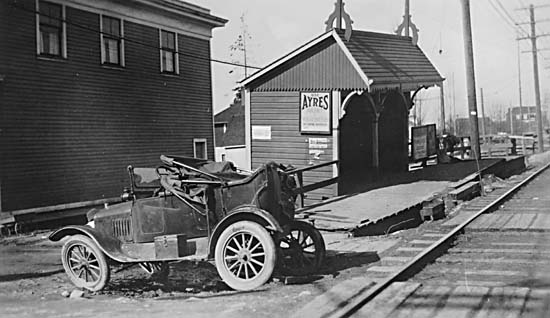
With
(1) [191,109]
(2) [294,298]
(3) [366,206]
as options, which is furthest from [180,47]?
(2) [294,298]

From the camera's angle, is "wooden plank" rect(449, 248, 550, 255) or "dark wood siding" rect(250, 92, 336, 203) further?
"dark wood siding" rect(250, 92, 336, 203)

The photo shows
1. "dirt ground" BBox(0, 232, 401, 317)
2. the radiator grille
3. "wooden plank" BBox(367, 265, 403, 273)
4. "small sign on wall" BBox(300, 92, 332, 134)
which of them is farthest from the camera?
"small sign on wall" BBox(300, 92, 332, 134)

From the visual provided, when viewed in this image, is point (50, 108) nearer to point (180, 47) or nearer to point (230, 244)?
point (180, 47)

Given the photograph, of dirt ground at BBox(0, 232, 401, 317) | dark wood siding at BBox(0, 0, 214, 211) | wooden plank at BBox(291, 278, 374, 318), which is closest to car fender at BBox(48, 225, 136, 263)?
dirt ground at BBox(0, 232, 401, 317)

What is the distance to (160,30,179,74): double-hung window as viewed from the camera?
2239 centimetres

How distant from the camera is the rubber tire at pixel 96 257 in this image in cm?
902

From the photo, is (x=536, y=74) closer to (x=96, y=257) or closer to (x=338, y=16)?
(x=338, y=16)

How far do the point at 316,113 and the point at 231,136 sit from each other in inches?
686

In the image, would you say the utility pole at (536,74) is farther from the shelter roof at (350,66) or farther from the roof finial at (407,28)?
the shelter roof at (350,66)

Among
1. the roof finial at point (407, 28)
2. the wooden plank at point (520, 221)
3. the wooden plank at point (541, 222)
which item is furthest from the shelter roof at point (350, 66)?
the wooden plank at point (541, 222)

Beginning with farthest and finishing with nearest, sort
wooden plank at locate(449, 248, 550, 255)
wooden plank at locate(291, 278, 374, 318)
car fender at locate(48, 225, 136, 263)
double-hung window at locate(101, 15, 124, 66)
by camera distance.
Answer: double-hung window at locate(101, 15, 124, 66) → wooden plank at locate(449, 248, 550, 255) → car fender at locate(48, 225, 136, 263) → wooden plank at locate(291, 278, 374, 318)

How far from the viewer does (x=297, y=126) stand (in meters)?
19.9

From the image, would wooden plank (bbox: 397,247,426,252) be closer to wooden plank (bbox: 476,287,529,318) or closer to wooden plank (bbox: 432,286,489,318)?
wooden plank (bbox: 432,286,489,318)

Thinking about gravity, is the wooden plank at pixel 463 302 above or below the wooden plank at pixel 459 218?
below
